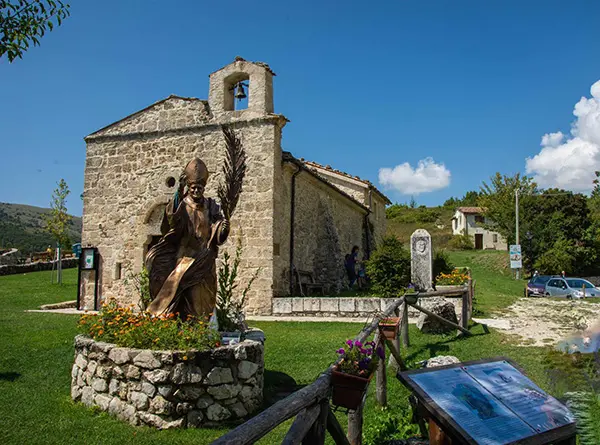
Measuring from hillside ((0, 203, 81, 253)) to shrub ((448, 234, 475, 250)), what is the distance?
40.2 m

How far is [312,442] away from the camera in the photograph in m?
2.78

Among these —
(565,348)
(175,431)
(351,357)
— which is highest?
(565,348)

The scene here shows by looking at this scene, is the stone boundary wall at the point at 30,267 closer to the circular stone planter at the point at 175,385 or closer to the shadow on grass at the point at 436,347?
the circular stone planter at the point at 175,385

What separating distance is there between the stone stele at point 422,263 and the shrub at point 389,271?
428 millimetres

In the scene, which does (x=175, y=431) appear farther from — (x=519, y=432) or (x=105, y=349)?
(x=519, y=432)

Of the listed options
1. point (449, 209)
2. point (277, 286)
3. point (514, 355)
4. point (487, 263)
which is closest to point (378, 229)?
point (487, 263)

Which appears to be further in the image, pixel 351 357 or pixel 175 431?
pixel 175 431

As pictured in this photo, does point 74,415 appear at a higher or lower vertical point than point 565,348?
lower

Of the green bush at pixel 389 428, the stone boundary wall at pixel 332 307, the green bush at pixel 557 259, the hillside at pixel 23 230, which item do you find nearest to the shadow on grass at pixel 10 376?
the green bush at pixel 389 428

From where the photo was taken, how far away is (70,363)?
7020mm

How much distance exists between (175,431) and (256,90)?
33.8ft

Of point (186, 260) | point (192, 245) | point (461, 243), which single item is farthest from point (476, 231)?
point (186, 260)

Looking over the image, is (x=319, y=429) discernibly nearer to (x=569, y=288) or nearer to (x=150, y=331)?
(x=150, y=331)

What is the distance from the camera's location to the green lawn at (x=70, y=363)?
4.52 metres
